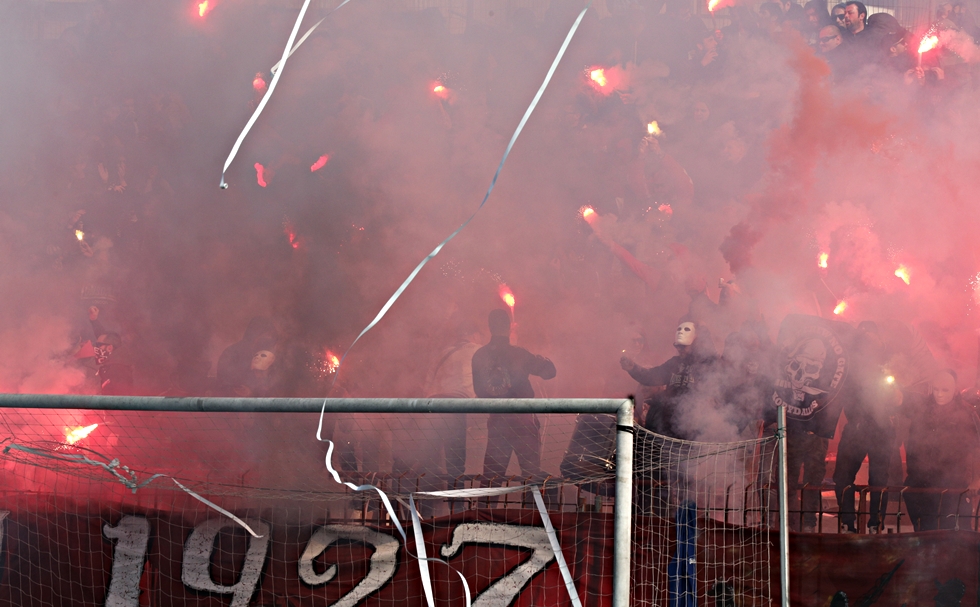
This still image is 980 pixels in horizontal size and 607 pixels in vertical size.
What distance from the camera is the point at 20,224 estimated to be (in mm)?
8961

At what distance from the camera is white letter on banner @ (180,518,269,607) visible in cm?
378

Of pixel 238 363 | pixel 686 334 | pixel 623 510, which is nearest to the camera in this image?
pixel 623 510

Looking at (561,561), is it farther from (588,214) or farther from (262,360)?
(588,214)

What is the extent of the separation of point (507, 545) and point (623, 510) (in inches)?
40.9

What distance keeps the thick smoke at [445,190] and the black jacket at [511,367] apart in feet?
5.63

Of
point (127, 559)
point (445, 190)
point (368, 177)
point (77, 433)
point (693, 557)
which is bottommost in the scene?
point (127, 559)

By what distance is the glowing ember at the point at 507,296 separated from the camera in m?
8.24

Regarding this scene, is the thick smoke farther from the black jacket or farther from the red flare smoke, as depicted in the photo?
the black jacket

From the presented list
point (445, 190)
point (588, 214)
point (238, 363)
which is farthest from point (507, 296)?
point (238, 363)

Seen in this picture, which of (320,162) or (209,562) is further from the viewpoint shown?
(320,162)

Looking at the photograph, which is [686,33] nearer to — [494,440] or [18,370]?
[494,440]

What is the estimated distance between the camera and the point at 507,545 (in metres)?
3.68

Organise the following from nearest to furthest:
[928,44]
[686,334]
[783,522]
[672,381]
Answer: [783,522] → [672,381] → [686,334] → [928,44]

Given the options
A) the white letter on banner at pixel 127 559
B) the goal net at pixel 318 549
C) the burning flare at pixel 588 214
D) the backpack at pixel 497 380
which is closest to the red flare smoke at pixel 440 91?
the burning flare at pixel 588 214
